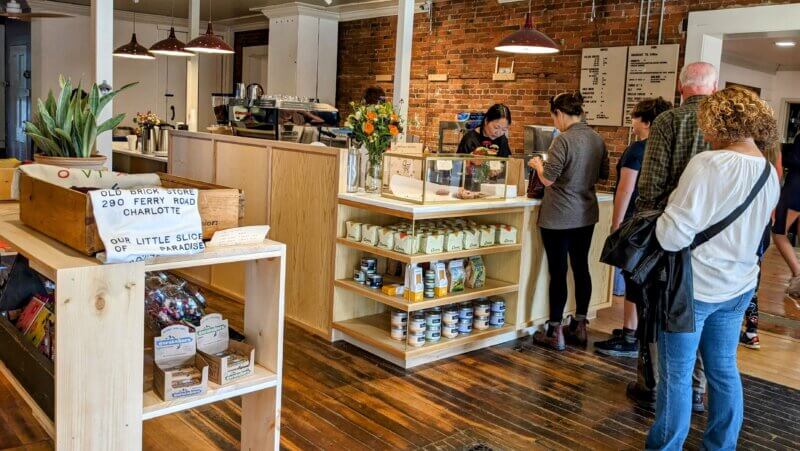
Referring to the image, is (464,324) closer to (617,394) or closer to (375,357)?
(375,357)

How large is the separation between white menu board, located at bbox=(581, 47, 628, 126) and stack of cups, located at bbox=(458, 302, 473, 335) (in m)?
3.08

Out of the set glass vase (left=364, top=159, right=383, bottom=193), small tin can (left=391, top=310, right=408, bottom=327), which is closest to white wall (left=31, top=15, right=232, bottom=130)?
glass vase (left=364, top=159, right=383, bottom=193)

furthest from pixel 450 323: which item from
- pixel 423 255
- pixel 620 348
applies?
pixel 620 348

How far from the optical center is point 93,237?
5.61 feet

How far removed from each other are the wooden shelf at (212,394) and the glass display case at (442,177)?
1.70m

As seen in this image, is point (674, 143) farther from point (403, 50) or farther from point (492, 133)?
point (403, 50)

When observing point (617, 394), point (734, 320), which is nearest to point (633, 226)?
point (734, 320)

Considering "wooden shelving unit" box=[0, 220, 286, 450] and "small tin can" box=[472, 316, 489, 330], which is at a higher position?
"wooden shelving unit" box=[0, 220, 286, 450]

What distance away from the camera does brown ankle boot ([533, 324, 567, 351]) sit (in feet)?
13.4

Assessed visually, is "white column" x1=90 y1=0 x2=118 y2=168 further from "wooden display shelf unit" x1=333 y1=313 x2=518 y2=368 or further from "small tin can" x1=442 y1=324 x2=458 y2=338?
"small tin can" x1=442 y1=324 x2=458 y2=338

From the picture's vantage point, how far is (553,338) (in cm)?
409

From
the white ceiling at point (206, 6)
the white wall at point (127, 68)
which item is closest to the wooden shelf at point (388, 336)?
the white ceiling at point (206, 6)

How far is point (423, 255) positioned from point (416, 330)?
40 cm

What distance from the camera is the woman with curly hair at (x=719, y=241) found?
2.22 m
